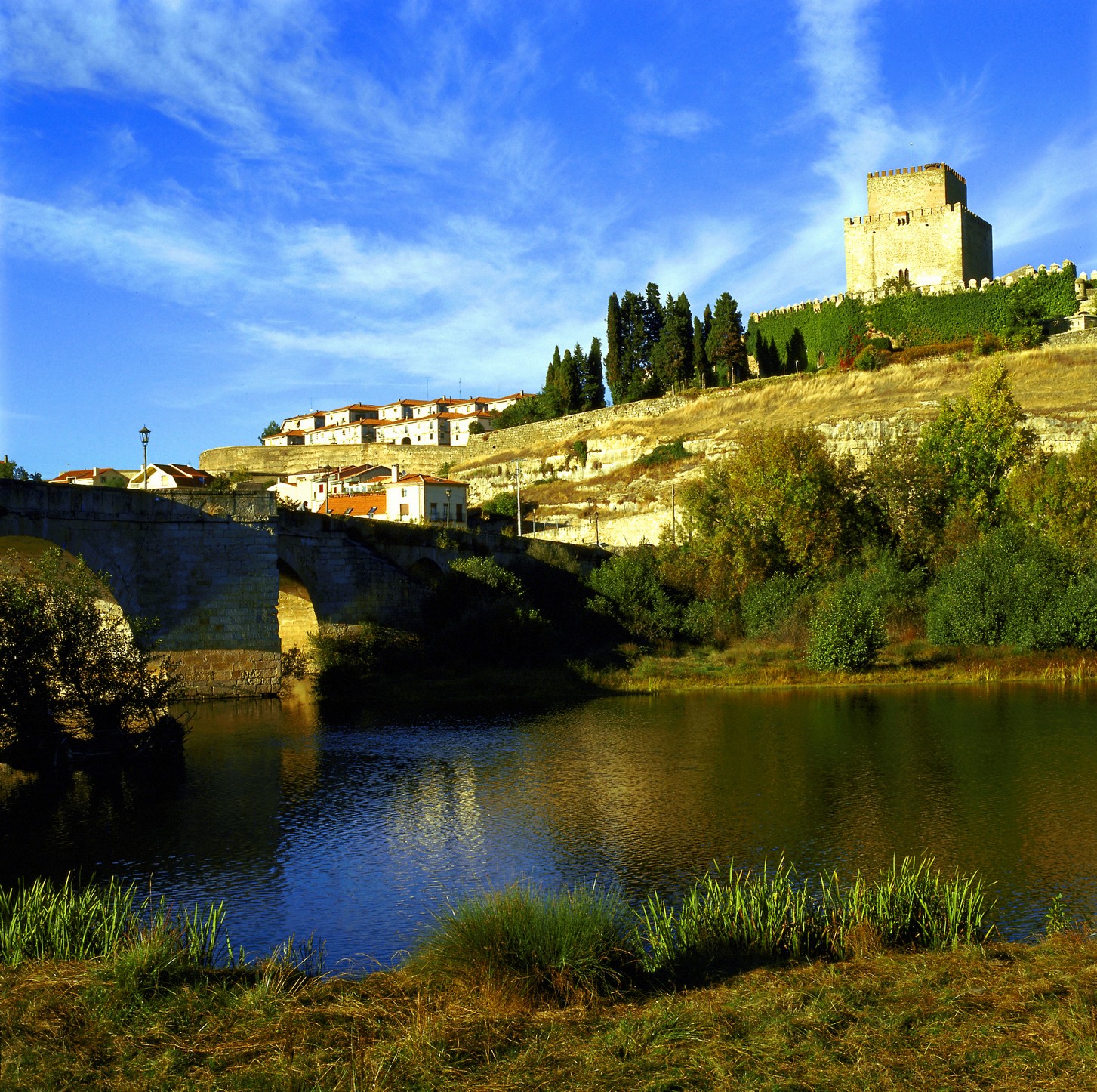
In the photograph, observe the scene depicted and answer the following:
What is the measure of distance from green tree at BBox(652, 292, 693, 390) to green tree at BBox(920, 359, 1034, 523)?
85.9ft

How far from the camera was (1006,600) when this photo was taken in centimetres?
3167

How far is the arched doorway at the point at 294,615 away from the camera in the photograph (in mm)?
32062

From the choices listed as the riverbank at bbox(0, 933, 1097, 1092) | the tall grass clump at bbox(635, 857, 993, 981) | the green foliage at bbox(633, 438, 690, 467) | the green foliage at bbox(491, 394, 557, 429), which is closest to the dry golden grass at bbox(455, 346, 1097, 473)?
the green foliage at bbox(633, 438, 690, 467)

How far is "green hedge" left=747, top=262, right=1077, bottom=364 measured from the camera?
189 ft

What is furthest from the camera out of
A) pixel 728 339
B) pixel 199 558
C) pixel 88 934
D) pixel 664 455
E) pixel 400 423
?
pixel 400 423

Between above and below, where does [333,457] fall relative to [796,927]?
above

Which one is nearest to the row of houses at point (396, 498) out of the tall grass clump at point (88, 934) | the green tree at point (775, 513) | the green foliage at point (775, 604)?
the green tree at point (775, 513)

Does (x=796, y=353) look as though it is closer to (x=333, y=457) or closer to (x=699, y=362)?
(x=699, y=362)

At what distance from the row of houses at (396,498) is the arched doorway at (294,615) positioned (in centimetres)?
1239

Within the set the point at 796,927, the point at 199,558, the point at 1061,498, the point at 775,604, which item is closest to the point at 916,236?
the point at 1061,498

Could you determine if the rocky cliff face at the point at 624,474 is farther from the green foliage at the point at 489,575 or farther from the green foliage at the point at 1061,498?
the green foliage at the point at 489,575

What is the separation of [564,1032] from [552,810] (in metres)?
9.09

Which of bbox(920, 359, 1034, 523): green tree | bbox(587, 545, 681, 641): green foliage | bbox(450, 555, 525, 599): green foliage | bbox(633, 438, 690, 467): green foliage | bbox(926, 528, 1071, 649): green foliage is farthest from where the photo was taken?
bbox(633, 438, 690, 467): green foliage

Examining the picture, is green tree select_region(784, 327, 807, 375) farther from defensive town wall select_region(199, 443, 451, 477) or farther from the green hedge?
defensive town wall select_region(199, 443, 451, 477)
